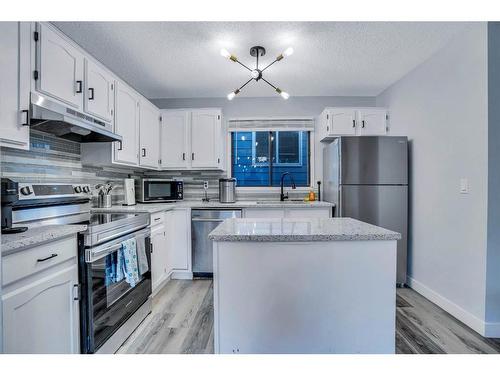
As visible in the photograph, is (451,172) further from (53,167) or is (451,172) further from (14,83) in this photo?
(53,167)

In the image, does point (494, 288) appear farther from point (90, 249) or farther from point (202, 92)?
point (202, 92)

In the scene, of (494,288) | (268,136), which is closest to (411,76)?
(268,136)

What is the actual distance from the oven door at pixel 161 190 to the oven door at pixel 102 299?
131 cm

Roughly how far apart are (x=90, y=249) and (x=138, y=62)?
2.03 metres

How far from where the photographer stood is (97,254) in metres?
1.56

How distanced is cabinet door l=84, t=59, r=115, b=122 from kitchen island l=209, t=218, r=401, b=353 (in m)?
1.71

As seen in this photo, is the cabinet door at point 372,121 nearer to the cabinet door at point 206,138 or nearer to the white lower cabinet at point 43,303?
the cabinet door at point 206,138

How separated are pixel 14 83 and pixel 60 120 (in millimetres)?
277

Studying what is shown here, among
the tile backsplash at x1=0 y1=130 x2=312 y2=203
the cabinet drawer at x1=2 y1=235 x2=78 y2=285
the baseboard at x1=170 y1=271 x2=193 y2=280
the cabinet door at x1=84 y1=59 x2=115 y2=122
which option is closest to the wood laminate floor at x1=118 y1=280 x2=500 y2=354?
the baseboard at x1=170 y1=271 x2=193 y2=280

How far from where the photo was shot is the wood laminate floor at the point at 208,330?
180 centimetres

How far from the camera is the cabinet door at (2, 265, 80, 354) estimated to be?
111cm

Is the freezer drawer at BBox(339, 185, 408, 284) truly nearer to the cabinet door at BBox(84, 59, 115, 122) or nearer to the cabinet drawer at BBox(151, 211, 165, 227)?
the cabinet drawer at BBox(151, 211, 165, 227)

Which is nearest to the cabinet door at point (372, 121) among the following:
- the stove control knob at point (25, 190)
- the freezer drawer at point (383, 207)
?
the freezer drawer at point (383, 207)
